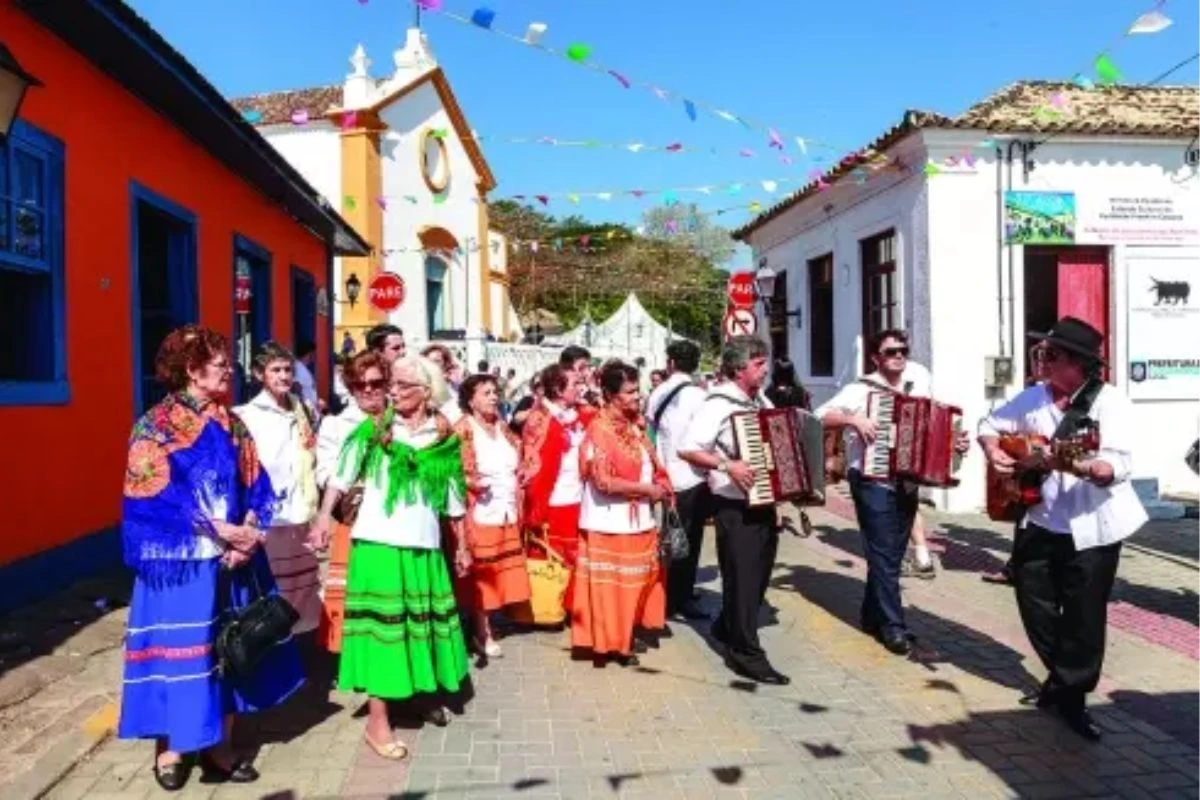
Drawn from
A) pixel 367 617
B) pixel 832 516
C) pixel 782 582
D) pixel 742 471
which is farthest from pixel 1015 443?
pixel 832 516

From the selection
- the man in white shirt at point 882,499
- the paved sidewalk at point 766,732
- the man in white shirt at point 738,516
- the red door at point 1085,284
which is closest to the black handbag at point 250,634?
the paved sidewalk at point 766,732

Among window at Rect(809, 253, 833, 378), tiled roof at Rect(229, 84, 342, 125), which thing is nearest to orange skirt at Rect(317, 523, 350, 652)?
window at Rect(809, 253, 833, 378)

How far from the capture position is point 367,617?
4090mm

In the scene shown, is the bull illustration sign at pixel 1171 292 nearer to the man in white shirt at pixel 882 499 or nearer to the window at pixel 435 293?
the man in white shirt at pixel 882 499

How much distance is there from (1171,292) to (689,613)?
7805mm

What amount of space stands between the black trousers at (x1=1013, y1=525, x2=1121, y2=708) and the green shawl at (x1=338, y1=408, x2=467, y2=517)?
2.81 meters

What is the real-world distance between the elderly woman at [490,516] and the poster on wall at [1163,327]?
837 centimetres

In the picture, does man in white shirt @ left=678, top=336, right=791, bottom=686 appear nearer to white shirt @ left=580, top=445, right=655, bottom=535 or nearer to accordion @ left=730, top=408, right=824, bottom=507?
accordion @ left=730, top=408, right=824, bottom=507

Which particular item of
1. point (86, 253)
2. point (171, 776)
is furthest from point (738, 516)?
point (86, 253)

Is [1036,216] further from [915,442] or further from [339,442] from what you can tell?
[339,442]

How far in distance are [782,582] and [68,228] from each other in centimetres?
582

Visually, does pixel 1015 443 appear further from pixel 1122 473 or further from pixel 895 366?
pixel 895 366

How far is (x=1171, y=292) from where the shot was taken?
35.9 feet

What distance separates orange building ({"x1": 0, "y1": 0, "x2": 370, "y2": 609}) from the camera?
5.82m
